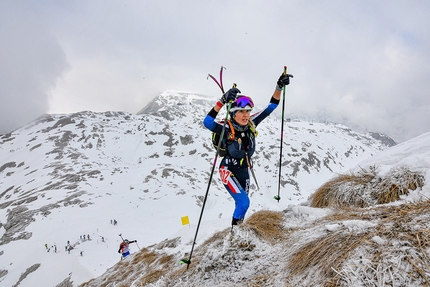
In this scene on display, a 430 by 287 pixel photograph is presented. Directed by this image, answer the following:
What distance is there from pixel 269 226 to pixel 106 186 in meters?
67.7

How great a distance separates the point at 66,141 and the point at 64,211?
283 ft

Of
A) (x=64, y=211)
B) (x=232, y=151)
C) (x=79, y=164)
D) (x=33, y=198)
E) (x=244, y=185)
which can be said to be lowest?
(x=244, y=185)

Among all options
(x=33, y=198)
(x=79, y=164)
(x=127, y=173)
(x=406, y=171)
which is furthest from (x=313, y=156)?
(x=406, y=171)

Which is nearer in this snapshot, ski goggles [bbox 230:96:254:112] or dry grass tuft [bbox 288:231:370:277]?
dry grass tuft [bbox 288:231:370:277]

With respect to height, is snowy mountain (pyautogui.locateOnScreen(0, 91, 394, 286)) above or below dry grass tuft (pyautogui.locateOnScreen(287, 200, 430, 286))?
above

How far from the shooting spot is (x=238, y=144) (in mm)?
5836

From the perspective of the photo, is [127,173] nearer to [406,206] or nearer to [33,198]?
[33,198]

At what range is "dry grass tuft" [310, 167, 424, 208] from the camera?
17.0 feet

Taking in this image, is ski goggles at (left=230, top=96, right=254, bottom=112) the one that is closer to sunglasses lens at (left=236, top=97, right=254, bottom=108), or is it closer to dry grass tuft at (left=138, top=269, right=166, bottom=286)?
sunglasses lens at (left=236, top=97, right=254, bottom=108)

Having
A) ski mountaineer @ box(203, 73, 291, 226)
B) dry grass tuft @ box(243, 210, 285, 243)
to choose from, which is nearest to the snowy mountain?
dry grass tuft @ box(243, 210, 285, 243)

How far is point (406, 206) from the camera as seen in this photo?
3.20 meters

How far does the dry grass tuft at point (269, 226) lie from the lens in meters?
4.40

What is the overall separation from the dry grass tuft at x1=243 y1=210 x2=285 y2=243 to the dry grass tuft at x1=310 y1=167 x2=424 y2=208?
1.55 metres

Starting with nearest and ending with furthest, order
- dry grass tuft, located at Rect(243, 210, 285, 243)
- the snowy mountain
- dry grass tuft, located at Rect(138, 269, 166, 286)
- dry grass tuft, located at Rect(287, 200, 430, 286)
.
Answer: dry grass tuft, located at Rect(287, 200, 430, 286) → dry grass tuft, located at Rect(243, 210, 285, 243) → dry grass tuft, located at Rect(138, 269, 166, 286) → the snowy mountain
